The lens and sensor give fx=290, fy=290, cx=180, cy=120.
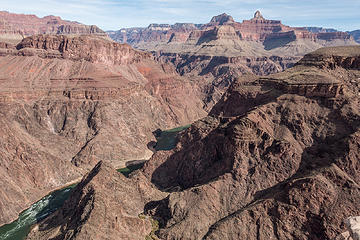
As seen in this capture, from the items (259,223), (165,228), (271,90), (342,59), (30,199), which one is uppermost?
(342,59)

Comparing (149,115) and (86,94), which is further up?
(86,94)

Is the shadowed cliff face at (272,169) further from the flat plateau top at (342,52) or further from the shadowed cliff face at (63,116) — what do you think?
the shadowed cliff face at (63,116)

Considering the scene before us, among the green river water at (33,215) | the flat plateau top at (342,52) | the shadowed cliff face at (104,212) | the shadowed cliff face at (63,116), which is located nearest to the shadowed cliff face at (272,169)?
the shadowed cliff face at (104,212)

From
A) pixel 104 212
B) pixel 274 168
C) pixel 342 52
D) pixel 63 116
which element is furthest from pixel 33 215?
pixel 342 52

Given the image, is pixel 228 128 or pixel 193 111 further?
pixel 193 111

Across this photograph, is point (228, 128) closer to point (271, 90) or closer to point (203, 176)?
point (203, 176)

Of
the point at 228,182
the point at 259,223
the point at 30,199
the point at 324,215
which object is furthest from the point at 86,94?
the point at 324,215

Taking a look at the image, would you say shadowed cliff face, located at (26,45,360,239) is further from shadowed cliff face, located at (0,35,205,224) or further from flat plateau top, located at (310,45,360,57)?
shadowed cliff face, located at (0,35,205,224)
